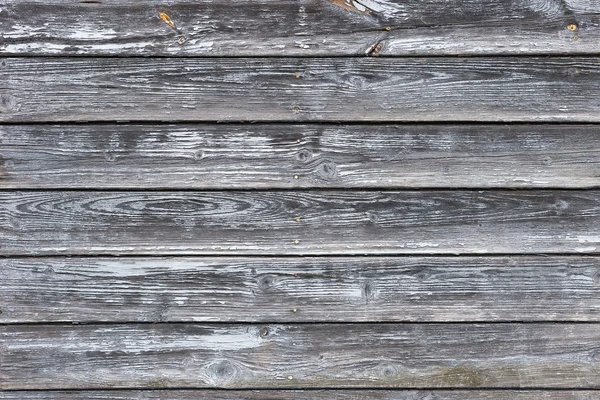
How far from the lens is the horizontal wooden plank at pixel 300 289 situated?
130cm

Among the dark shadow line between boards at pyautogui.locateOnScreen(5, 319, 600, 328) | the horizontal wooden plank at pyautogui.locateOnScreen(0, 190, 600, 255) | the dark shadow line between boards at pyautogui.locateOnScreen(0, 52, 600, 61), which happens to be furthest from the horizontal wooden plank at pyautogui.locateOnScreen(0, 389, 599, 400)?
the dark shadow line between boards at pyautogui.locateOnScreen(0, 52, 600, 61)

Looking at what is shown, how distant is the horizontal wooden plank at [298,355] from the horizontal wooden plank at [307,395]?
0.02 metres

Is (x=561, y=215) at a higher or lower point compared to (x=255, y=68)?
lower

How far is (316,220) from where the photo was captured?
1287 mm

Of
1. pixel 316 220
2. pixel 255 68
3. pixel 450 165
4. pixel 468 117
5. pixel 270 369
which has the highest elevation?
pixel 255 68

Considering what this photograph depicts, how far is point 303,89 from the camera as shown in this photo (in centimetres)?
126

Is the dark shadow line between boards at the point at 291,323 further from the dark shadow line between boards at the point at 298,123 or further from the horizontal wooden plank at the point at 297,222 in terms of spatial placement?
the dark shadow line between boards at the point at 298,123

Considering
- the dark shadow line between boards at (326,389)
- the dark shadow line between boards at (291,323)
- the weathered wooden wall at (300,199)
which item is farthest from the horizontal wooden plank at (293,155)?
the dark shadow line between boards at (326,389)

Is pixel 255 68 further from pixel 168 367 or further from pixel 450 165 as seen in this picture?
pixel 168 367

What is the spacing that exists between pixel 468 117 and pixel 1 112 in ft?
3.79

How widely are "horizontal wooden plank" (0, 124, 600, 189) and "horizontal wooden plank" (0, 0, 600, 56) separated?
0.19 meters

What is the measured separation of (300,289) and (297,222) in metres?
0.18

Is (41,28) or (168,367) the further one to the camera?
(168,367)

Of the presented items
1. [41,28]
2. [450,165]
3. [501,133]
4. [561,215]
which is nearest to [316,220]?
[450,165]
